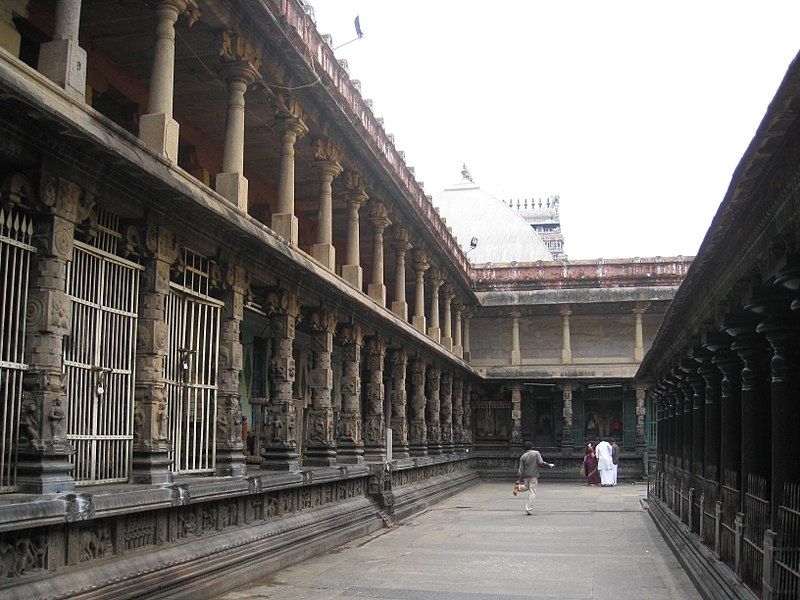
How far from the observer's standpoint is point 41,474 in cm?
712

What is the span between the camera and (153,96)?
389 inches

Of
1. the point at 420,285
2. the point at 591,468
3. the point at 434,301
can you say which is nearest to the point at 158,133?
the point at 420,285

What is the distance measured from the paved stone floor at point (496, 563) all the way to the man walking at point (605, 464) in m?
10.4

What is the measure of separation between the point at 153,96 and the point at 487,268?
25.8 meters

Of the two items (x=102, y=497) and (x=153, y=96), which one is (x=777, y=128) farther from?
(x=153, y=96)

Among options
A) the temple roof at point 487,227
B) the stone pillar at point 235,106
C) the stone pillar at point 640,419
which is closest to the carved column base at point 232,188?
the stone pillar at point 235,106

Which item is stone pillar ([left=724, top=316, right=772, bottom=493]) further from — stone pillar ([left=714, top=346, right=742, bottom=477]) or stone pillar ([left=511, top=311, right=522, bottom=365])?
stone pillar ([left=511, top=311, right=522, bottom=365])

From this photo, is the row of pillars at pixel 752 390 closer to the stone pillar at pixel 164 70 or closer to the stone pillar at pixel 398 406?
the stone pillar at pixel 164 70

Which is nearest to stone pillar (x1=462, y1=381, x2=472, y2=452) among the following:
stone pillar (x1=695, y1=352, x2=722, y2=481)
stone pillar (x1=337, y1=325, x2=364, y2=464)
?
stone pillar (x1=337, y1=325, x2=364, y2=464)

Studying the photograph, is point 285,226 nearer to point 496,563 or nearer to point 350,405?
point 350,405

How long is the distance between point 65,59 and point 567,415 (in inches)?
1088

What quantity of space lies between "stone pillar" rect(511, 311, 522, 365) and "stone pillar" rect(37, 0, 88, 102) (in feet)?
88.3

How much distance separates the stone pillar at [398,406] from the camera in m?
20.8

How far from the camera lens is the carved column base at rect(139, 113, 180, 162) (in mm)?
9578
